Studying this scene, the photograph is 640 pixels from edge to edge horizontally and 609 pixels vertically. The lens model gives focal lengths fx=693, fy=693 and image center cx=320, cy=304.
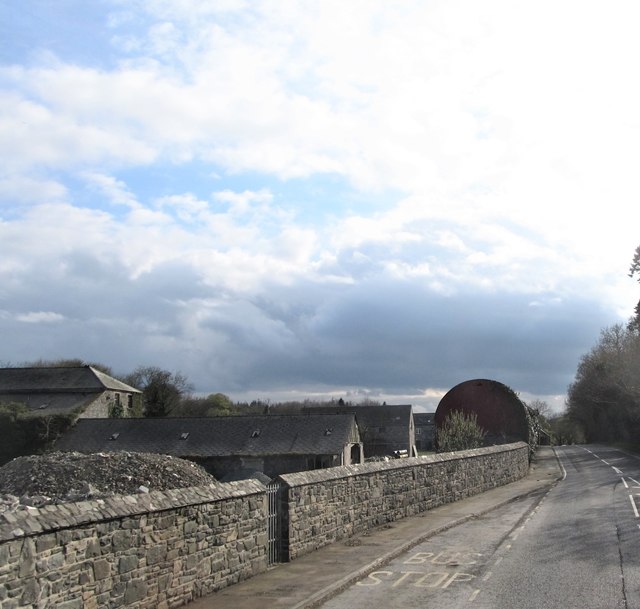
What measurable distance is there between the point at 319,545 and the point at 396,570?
2183 mm

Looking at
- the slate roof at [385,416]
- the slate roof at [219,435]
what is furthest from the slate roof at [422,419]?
the slate roof at [219,435]

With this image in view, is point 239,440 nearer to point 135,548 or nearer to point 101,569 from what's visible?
point 135,548

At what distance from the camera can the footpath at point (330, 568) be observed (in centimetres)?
979

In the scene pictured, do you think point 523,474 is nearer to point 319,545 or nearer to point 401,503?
point 401,503

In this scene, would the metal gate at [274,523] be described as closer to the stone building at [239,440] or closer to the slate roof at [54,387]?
the stone building at [239,440]

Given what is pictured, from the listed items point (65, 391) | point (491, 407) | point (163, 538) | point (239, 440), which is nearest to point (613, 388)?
point (491, 407)

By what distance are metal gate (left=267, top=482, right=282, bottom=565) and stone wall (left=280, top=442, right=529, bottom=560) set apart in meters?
0.13

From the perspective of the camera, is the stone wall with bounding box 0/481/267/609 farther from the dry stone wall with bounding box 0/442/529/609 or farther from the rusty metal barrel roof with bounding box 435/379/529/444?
the rusty metal barrel roof with bounding box 435/379/529/444

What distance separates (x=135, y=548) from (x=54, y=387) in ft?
202

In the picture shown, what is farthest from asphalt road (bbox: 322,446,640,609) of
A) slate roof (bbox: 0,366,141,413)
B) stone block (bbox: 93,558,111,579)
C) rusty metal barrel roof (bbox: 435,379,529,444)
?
slate roof (bbox: 0,366,141,413)

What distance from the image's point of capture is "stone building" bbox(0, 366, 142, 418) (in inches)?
2462

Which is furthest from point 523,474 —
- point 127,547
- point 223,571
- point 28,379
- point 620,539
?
point 28,379

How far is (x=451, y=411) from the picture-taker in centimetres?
4659

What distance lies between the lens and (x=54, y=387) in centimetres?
6550
